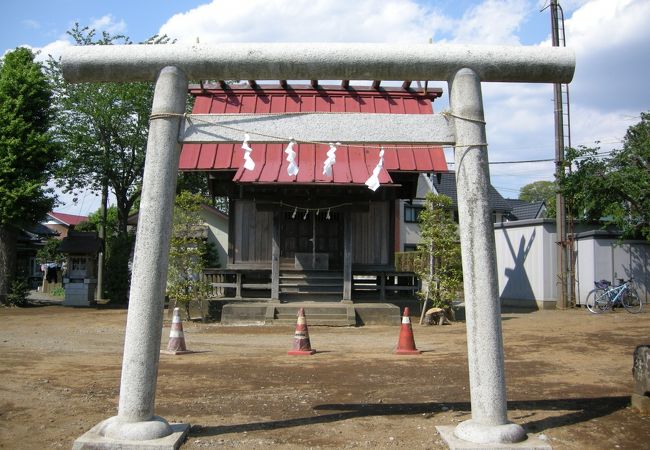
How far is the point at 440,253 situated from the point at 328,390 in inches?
384

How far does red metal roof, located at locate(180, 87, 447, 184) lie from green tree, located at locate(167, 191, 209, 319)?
3.95 ft

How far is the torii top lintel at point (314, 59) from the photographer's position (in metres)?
5.70

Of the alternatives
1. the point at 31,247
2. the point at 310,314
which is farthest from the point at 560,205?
the point at 31,247

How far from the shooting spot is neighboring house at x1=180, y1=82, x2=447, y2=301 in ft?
56.3

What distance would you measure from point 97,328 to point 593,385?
1281 centimetres

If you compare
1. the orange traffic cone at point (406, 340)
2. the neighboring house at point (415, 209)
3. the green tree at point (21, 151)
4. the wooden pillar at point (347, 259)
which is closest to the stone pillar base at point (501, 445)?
the orange traffic cone at point (406, 340)

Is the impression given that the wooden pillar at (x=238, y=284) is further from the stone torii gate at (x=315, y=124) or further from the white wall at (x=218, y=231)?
the white wall at (x=218, y=231)

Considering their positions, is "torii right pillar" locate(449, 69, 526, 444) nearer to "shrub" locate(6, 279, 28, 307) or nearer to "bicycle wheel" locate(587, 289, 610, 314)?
"bicycle wheel" locate(587, 289, 610, 314)

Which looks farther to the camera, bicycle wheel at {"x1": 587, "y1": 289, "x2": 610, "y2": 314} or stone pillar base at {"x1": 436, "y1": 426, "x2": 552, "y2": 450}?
bicycle wheel at {"x1": 587, "y1": 289, "x2": 610, "y2": 314}

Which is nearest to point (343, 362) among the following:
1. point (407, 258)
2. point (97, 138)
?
point (407, 258)

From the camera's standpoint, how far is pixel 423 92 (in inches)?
709

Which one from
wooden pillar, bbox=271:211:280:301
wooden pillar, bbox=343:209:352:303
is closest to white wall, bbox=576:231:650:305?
wooden pillar, bbox=343:209:352:303

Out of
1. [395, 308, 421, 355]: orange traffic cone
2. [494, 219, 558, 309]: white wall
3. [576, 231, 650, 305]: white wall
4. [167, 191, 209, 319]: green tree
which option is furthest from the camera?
[494, 219, 558, 309]: white wall

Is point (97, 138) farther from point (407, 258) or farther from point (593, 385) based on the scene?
point (593, 385)
